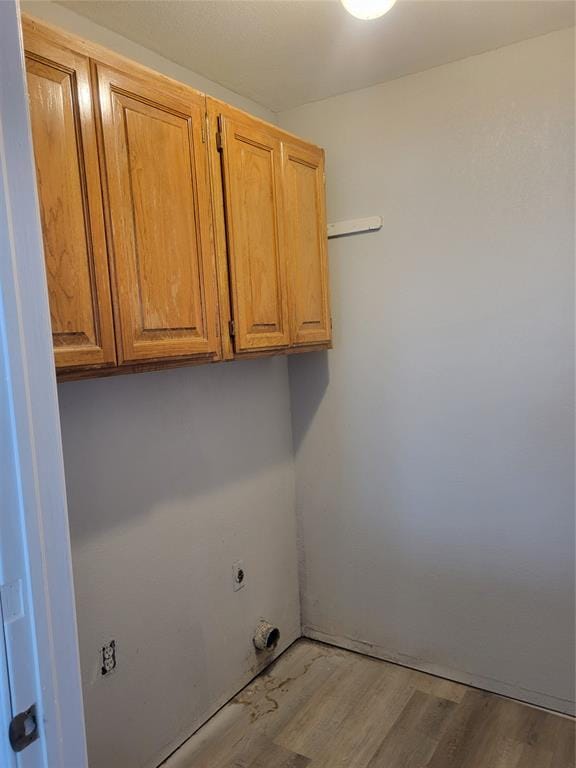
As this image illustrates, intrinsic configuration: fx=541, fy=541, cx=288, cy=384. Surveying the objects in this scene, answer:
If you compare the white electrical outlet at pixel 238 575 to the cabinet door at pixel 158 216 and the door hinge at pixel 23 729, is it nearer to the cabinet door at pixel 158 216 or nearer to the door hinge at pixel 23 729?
the cabinet door at pixel 158 216

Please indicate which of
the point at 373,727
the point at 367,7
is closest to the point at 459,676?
the point at 373,727

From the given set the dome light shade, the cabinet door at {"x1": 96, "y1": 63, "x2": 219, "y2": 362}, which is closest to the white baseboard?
the cabinet door at {"x1": 96, "y1": 63, "x2": 219, "y2": 362}

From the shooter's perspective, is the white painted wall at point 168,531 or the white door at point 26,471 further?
the white painted wall at point 168,531

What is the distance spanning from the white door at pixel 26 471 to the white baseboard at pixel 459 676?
1898 mm

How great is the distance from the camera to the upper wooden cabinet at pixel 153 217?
1.28m

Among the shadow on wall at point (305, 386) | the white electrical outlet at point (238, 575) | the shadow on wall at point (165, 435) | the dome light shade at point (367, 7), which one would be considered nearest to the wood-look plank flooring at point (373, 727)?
the white electrical outlet at point (238, 575)

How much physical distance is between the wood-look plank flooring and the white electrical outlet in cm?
44

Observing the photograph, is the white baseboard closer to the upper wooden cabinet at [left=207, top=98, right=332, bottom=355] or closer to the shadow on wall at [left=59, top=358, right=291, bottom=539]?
the shadow on wall at [left=59, top=358, right=291, bottom=539]

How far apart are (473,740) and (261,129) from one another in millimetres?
2306

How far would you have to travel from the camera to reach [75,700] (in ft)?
2.88

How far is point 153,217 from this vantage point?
4.96 ft

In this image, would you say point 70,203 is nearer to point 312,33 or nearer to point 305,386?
point 312,33

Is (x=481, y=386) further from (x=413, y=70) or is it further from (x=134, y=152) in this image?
(x=134, y=152)

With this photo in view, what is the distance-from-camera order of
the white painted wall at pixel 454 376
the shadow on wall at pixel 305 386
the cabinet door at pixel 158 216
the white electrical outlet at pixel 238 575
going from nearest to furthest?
the cabinet door at pixel 158 216, the white painted wall at pixel 454 376, the white electrical outlet at pixel 238 575, the shadow on wall at pixel 305 386
